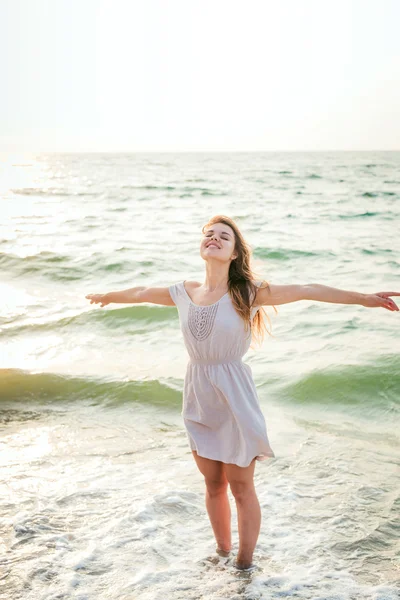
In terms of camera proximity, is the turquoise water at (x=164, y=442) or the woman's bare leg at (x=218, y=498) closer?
the woman's bare leg at (x=218, y=498)

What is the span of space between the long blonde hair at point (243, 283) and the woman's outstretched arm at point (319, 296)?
2.1 inches

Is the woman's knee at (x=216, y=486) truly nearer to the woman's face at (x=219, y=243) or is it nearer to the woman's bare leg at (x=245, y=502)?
the woman's bare leg at (x=245, y=502)

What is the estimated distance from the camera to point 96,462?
18.6 ft

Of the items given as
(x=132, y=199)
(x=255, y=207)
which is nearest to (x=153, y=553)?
(x=255, y=207)

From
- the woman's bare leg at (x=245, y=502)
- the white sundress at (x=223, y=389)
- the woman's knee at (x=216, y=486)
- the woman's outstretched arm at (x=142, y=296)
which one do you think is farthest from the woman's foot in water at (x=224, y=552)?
the woman's outstretched arm at (x=142, y=296)

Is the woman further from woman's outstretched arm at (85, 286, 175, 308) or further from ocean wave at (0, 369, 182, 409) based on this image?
ocean wave at (0, 369, 182, 409)

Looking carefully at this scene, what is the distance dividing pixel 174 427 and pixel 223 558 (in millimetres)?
2548

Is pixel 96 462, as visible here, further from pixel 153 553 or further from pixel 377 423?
pixel 377 423

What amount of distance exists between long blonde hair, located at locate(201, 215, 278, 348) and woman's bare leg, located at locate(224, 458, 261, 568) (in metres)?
0.74

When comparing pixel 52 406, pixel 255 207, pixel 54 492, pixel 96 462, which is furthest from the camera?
pixel 255 207

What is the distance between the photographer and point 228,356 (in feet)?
11.9

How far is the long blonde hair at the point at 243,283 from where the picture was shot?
363cm

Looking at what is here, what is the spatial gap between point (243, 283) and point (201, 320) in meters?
0.31

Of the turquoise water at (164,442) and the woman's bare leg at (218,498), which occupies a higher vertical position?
the woman's bare leg at (218,498)
